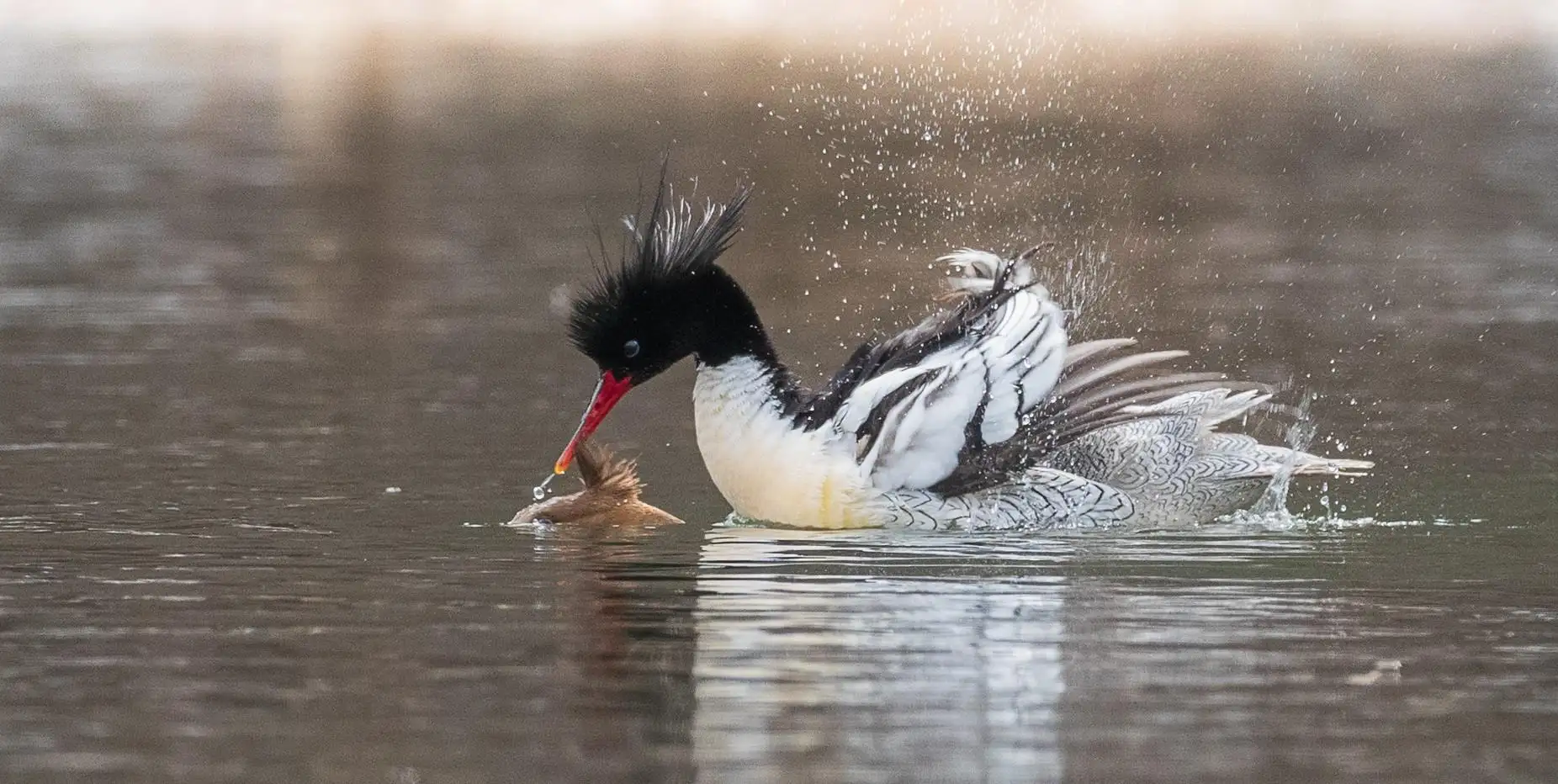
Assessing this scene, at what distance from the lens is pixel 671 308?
38.2 feet

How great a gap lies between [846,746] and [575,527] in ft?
14.0

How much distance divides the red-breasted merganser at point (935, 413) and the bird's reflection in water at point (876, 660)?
280 millimetres

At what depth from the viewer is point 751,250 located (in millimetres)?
23609

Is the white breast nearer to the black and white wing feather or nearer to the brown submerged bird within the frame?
the black and white wing feather

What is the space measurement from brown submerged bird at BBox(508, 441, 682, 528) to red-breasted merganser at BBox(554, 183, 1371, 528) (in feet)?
0.60

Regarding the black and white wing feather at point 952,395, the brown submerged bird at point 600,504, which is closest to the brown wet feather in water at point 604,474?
the brown submerged bird at point 600,504

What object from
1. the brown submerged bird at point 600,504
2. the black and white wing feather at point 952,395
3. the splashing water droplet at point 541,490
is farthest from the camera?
the splashing water droplet at point 541,490

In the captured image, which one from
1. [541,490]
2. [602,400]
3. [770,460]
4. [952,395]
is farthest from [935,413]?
[541,490]

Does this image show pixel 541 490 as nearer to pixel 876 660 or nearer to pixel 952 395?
pixel 952 395

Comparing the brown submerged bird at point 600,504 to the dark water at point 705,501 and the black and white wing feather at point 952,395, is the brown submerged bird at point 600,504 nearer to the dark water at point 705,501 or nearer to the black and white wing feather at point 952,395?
the dark water at point 705,501

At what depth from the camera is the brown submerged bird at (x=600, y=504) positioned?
11.5 m

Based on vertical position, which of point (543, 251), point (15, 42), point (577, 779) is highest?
point (15, 42)

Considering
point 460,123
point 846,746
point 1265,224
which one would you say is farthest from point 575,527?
point 460,123

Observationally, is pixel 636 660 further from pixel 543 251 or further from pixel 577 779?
pixel 543 251
